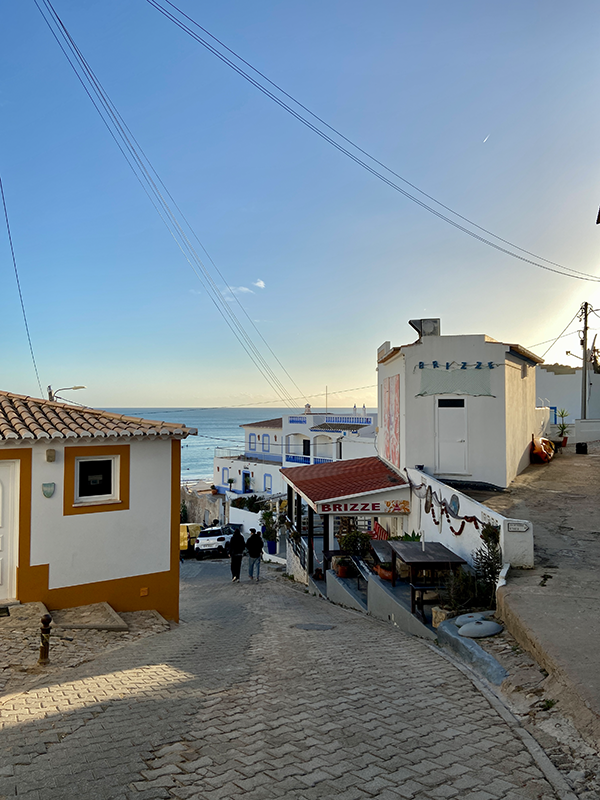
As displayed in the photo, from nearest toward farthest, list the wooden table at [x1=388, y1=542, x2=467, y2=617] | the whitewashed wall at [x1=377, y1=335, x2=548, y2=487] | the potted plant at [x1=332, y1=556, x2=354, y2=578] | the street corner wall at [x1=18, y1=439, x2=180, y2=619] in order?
the wooden table at [x1=388, y1=542, x2=467, y2=617], the street corner wall at [x1=18, y1=439, x2=180, y2=619], the potted plant at [x1=332, y1=556, x2=354, y2=578], the whitewashed wall at [x1=377, y1=335, x2=548, y2=487]

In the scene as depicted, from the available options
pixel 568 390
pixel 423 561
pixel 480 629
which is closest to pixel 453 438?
pixel 423 561

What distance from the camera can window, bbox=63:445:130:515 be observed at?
9.14 m

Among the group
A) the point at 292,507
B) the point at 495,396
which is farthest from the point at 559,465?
the point at 292,507

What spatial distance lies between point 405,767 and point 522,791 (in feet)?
2.54

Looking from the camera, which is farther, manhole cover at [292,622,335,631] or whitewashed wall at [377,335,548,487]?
whitewashed wall at [377,335,548,487]

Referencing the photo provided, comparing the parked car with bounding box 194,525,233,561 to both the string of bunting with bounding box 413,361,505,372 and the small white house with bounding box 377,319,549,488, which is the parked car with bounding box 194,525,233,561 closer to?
the small white house with bounding box 377,319,549,488

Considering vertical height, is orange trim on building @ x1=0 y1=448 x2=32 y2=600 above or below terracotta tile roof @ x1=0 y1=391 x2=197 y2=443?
below

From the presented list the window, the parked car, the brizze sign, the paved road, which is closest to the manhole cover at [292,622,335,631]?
the paved road

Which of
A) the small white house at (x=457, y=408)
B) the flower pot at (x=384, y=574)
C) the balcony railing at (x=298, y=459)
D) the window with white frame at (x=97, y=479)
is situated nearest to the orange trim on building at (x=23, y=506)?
the window with white frame at (x=97, y=479)

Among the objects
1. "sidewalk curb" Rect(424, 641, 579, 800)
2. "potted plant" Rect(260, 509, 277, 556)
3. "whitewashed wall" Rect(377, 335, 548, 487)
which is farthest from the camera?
"potted plant" Rect(260, 509, 277, 556)

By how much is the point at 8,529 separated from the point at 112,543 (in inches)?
66.9

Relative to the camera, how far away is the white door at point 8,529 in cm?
860

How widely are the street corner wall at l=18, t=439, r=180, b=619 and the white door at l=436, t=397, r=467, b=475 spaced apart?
7266 millimetres

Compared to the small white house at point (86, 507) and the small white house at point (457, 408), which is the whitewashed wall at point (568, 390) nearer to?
the small white house at point (457, 408)
